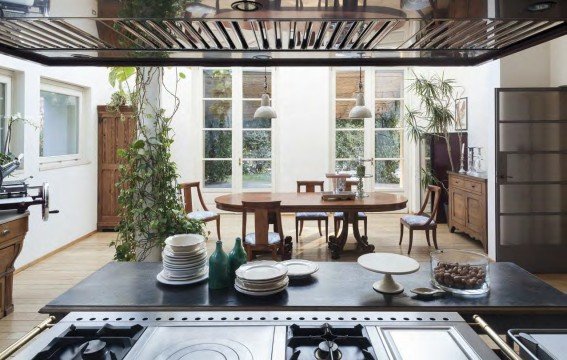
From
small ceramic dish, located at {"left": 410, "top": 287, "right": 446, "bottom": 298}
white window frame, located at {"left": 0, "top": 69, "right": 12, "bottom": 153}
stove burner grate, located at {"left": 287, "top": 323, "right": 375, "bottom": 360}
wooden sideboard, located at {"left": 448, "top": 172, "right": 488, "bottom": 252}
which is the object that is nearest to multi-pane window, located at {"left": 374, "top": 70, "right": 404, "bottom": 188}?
wooden sideboard, located at {"left": 448, "top": 172, "right": 488, "bottom": 252}

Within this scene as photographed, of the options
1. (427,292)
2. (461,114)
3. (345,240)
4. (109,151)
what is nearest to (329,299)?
(427,292)

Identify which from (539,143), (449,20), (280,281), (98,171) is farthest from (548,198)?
(98,171)

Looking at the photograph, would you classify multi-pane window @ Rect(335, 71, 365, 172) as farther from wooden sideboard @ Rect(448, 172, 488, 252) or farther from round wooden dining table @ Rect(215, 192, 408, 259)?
round wooden dining table @ Rect(215, 192, 408, 259)

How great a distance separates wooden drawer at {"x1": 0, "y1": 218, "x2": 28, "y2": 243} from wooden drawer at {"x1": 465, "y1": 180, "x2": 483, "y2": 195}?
504 centimetres

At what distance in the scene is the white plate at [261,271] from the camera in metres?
1.51

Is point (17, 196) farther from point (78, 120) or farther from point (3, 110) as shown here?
point (78, 120)

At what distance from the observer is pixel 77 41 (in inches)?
40.6

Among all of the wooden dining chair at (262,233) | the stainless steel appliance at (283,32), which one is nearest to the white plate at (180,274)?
the stainless steel appliance at (283,32)

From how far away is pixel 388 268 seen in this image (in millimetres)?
1538

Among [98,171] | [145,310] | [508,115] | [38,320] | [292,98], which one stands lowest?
[38,320]

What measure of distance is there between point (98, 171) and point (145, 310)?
541 cm

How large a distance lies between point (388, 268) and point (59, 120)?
5.48 meters

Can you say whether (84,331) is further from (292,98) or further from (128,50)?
(292,98)

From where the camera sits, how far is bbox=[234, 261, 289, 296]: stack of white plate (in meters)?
1.48
